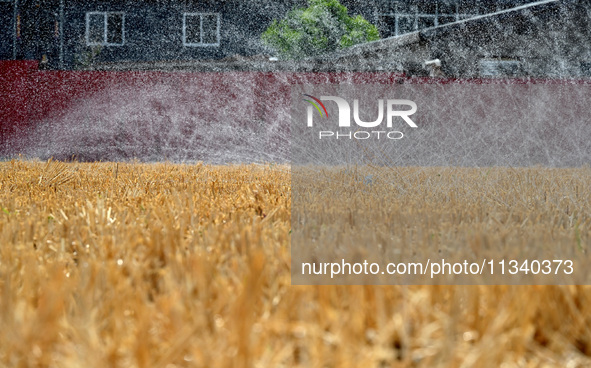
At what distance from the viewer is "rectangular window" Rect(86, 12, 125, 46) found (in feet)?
49.3

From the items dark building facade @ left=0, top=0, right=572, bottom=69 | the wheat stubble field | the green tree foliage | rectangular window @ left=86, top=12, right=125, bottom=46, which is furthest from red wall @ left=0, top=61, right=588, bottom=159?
the green tree foliage

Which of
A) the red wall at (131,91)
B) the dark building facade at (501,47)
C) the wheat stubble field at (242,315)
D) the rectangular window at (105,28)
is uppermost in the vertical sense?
the rectangular window at (105,28)

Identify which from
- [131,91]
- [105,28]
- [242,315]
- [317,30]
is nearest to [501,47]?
[131,91]

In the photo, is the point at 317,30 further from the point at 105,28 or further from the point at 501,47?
the point at 501,47

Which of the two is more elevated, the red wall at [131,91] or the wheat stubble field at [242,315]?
the red wall at [131,91]

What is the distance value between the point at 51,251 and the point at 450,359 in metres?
0.94

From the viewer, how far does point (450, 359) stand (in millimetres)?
590

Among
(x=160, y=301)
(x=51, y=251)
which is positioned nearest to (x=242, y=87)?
(x=51, y=251)

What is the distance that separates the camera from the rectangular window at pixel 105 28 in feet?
49.3

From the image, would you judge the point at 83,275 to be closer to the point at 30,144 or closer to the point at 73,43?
the point at 30,144

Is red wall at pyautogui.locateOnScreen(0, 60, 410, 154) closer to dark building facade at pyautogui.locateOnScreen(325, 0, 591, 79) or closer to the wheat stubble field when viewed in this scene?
dark building facade at pyautogui.locateOnScreen(325, 0, 591, 79)

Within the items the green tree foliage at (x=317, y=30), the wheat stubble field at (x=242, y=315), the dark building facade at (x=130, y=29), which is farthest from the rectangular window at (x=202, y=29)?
the wheat stubble field at (x=242, y=315)

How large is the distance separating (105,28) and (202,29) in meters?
2.42

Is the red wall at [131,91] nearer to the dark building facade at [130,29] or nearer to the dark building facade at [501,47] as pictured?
the dark building facade at [501,47]
